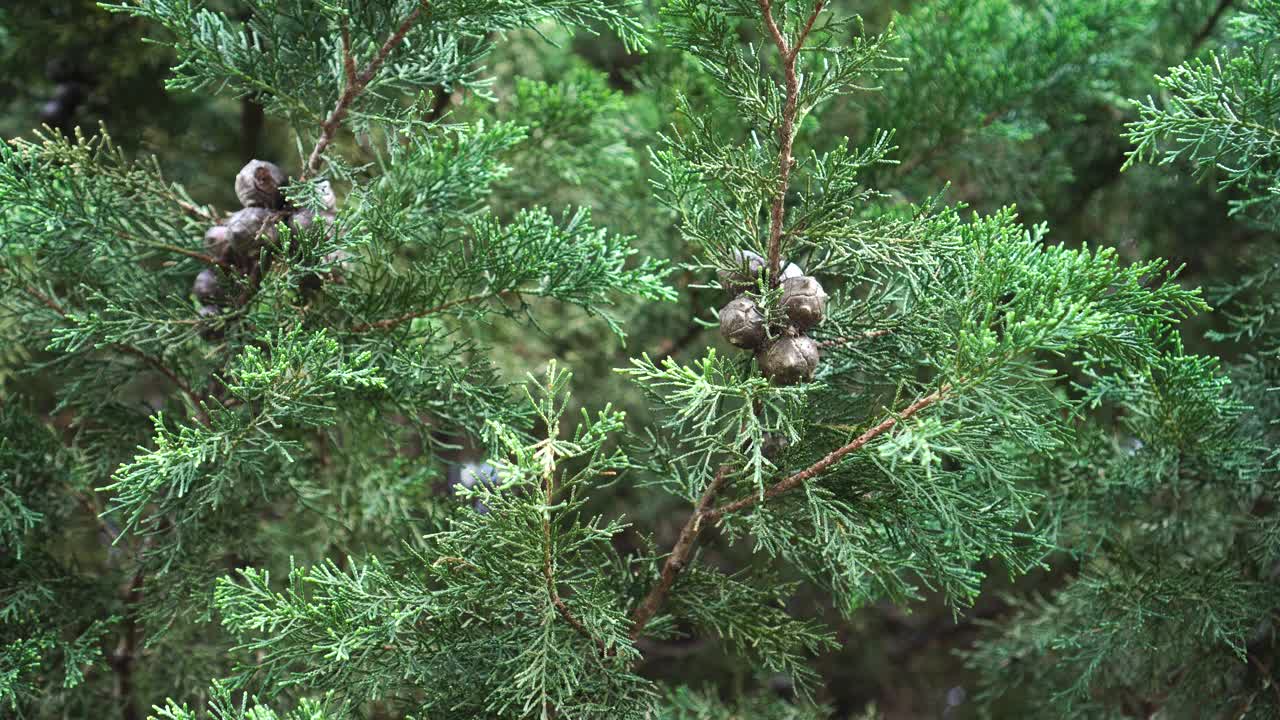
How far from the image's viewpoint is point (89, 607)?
1236 millimetres

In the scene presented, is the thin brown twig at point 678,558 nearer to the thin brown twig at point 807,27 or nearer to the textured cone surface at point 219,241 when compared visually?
the thin brown twig at point 807,27

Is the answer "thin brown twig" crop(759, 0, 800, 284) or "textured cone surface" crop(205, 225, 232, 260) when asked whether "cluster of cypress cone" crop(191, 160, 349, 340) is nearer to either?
→ "textured cone surface" crop(205, 225, 232, 260)

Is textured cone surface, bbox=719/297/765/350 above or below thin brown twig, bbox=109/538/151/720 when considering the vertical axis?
above

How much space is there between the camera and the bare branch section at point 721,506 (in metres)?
0.88

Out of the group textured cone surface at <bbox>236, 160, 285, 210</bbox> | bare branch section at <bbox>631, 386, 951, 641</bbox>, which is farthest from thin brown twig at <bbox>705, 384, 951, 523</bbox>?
textured cone surface at <bbox>236, 160, 285, 210</bbox>

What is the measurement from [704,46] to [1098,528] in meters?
0.82

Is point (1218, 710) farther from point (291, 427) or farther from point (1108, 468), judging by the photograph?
point (291, 427)

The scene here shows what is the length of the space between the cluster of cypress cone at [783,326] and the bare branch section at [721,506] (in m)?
0.09

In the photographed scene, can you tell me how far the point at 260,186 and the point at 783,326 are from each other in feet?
2.09

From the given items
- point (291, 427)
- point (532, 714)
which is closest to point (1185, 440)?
point (532, 714)

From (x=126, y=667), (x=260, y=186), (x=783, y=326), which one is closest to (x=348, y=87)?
(x=260, y=186)

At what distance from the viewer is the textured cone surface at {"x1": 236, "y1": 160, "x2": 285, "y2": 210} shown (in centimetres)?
110

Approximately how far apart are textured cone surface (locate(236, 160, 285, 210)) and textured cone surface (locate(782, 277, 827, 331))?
2.04 feet

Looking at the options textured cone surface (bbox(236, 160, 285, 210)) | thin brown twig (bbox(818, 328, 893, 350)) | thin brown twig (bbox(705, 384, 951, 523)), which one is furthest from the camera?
textured cone surface (bbox(236, 160, 285, 210))
